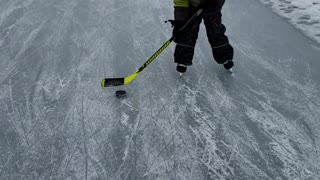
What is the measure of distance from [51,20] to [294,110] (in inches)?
128

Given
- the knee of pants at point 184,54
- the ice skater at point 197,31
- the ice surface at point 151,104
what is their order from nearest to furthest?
the ice surface at point 151,104
the ice skater at point 197,31
the knee of pants at point 184,54

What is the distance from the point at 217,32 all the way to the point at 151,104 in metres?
0.90

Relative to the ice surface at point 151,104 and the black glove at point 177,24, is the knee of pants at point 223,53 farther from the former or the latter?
the black glove at point 177,24

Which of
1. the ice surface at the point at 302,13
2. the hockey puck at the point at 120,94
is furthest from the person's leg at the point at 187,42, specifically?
the ice surface at the point at 302,13

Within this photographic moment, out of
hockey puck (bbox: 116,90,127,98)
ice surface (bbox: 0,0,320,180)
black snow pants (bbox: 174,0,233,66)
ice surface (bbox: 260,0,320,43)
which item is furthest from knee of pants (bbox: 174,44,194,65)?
ice surface (bbox: 260,0,320,43)

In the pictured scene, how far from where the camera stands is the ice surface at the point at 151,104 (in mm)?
2436

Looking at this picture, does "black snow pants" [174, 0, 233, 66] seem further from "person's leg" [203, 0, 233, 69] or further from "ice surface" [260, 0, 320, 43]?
"ice surface" [260, 0, 320, 43]

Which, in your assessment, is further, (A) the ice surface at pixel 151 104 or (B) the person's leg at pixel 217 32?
(B) the person's leg at pixel 217 32

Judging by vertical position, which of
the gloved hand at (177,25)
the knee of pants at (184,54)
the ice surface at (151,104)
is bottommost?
the ice surface at (151,104)

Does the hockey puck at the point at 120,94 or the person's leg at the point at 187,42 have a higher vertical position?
the person's leg at the point at 187,42

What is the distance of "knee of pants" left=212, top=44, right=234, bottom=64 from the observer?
11.0ft

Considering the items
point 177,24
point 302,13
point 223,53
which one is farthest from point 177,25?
point 302,13

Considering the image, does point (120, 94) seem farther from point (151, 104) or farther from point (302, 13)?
point (302, 13)

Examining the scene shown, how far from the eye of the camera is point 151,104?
3.08 metres
